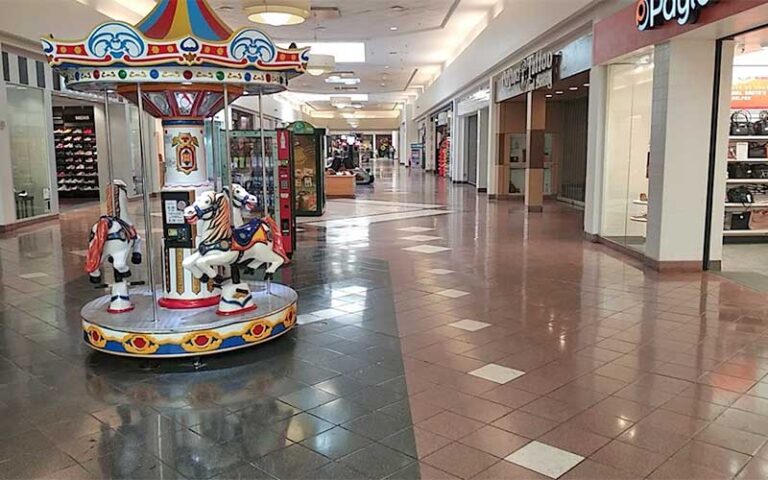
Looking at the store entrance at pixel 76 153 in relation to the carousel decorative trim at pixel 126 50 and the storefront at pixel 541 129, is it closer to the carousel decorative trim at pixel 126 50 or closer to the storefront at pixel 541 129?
the storefront at pixel 541 129

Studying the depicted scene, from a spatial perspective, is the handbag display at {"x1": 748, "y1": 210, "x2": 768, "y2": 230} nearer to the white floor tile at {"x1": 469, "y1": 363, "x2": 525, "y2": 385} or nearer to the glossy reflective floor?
the glossy reflective floor

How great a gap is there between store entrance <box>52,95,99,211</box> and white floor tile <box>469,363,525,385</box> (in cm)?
1498

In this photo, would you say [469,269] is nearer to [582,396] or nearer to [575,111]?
[582,396]

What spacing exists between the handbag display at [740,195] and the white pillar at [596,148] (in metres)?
1.74

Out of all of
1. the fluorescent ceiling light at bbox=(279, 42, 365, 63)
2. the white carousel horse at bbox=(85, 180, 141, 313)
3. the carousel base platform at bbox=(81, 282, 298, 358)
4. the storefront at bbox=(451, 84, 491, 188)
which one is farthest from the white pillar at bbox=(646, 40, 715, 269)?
the fluorescent ceiling light at bbox=(279, 42, 365, 63)

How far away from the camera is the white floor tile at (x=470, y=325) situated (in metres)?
5.02

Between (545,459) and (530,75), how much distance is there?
10651 millimetres

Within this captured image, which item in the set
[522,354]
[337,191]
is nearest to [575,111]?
[337,191]

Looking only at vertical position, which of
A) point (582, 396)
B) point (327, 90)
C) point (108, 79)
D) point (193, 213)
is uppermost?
point (327, 90)

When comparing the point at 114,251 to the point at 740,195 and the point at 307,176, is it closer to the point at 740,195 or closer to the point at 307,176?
the point at 740,195

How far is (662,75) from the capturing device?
7.03m

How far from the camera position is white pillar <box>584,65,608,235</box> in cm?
893

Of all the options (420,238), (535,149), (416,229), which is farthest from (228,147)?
(535,149)

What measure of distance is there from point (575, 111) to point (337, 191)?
680 cm
